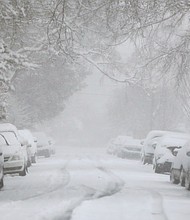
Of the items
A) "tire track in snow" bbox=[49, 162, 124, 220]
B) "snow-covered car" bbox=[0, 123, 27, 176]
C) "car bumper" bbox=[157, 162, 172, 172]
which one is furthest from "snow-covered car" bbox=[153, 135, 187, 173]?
"snow-covered car" bbox=[0, 123, 27, 176]

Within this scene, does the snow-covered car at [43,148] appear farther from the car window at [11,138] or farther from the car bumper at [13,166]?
the car bumper at [13,166]

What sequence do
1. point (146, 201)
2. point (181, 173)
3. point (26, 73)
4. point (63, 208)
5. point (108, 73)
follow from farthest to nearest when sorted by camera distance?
point (26, 73), point (108, 73), point (181, 173), point (146, 201), point (63, 208)

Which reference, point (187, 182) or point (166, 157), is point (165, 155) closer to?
point (166, 157)

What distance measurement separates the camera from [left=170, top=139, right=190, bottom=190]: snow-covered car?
1735 cm

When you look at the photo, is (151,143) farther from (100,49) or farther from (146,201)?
(146,201)

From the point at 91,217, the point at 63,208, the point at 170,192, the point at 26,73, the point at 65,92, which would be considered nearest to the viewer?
the point at 91,217

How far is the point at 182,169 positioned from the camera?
18375 millimetres

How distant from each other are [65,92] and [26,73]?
476 centimetres

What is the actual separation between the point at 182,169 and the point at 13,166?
222 inches

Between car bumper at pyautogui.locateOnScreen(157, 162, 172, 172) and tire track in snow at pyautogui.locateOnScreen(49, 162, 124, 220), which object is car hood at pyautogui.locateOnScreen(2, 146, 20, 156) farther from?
car bumper at pyautogui.locateOnScreen(157, 162, 172, 172)

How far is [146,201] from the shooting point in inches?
514

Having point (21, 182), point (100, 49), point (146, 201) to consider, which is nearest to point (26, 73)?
point (100, 49)

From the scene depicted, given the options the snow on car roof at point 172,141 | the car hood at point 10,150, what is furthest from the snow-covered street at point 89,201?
the snow on car roof at point 172,141

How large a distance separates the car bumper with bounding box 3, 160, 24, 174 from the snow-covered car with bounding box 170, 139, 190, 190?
5.03 m
